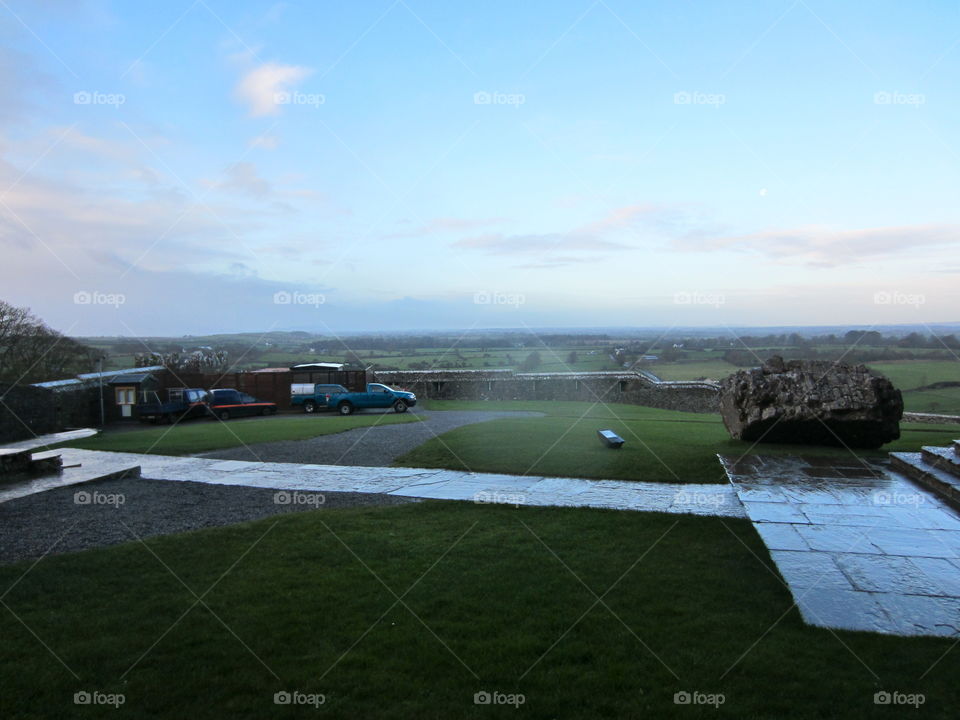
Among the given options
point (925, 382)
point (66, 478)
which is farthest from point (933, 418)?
point (66, 478)

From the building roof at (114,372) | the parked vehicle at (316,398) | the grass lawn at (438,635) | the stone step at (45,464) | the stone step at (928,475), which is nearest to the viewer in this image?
the grass lawn at (438,635)

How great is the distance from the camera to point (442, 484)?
895cm

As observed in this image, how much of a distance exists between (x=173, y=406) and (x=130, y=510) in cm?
1342

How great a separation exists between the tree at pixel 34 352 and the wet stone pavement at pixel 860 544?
61.8 ft

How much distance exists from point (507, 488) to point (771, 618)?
191 inches

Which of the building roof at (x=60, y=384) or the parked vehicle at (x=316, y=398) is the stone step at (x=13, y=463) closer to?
the building roof at (x=60, y=384)

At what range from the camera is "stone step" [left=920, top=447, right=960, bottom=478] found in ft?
24.3

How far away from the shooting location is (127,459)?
11.5 meters

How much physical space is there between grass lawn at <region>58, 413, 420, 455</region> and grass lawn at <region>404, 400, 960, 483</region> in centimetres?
425

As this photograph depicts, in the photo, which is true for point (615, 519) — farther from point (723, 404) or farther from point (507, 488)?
point (723, 404)

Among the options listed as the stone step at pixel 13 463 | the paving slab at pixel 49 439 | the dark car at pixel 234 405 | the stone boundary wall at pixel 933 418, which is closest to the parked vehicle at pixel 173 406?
the dark car at pixel 234 405

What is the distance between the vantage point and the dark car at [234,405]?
69.1 ft

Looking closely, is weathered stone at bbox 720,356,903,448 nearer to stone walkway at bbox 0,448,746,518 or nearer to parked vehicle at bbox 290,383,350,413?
stone walkway at bbox 0,448,746,518

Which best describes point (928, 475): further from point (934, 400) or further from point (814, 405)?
point (934, 400)
